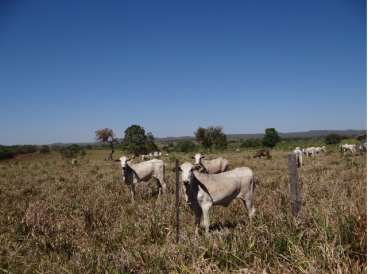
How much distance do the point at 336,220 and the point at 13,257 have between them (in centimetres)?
526

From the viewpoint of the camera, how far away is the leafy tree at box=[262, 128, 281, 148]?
73.6 m

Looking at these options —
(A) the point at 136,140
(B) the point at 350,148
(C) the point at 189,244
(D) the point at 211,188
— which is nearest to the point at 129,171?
(D) the point at 211,188

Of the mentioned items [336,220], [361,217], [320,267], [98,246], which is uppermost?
[361,217]

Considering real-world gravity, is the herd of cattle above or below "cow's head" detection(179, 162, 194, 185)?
below

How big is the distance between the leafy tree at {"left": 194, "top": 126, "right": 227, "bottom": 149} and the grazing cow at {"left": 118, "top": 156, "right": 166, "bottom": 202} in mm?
50046

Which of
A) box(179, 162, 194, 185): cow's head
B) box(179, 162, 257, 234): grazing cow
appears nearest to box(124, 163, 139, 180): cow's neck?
box(179, 162, 257, 234): grazing cow

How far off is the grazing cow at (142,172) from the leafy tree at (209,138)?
50046 millimetres

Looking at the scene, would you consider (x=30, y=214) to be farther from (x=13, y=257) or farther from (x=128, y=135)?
(x=128, y=135)

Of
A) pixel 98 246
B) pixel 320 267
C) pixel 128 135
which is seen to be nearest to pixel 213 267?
pixel 320 267

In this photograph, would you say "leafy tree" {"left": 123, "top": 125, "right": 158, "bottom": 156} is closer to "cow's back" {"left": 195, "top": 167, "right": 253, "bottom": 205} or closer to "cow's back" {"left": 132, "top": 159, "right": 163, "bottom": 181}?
"cow's back" {"left": 132, "top": 159, "right": 163, "bottom": 181}

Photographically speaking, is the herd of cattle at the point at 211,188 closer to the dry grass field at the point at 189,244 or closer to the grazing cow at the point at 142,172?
the dry grass field at the point at 189,244

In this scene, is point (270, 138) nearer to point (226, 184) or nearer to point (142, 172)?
point (142, 172)

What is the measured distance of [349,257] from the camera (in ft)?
11.2

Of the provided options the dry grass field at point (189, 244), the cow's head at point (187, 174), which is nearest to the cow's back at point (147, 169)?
the dry grass field at point (189, 244)
